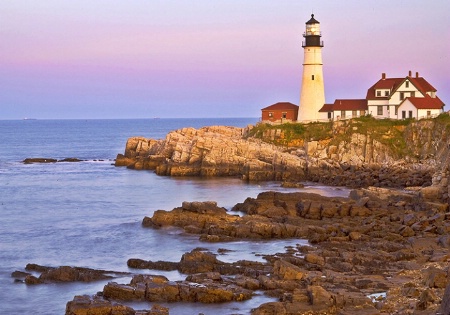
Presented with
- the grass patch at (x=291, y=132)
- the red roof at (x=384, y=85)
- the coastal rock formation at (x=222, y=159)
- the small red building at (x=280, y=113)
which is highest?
the red roof at (x=384, y=85)

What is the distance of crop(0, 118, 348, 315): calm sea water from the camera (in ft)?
69.5

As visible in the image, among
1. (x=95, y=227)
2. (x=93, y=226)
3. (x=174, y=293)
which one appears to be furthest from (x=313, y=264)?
(x=93, y=226)

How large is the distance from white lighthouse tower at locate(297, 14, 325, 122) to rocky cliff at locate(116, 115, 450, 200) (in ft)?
10.7

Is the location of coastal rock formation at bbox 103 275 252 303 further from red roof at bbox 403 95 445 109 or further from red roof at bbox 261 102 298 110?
red roof at bbox 261 102 298 110

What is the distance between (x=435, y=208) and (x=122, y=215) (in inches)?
549

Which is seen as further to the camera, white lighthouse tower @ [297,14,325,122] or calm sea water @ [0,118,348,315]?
white lighthouse tower @ [297,14,325,122]

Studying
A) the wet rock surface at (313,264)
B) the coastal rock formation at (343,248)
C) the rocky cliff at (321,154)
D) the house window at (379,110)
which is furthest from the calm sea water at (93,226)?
the house window at (379,110)

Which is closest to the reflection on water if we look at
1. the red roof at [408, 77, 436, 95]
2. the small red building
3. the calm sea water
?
the calm sea water

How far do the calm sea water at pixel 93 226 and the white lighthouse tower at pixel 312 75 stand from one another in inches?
522

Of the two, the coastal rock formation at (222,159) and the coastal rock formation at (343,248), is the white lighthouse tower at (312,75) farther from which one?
the coastal rock formation at (343,248)

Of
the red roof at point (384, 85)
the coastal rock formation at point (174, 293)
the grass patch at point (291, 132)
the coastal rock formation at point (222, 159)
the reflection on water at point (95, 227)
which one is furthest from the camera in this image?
the red roof at point (384, 85)

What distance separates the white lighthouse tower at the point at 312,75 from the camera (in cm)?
5788

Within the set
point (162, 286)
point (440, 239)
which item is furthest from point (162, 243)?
point (440, 239)

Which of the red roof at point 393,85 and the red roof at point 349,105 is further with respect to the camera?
the red roof at point 349,105
